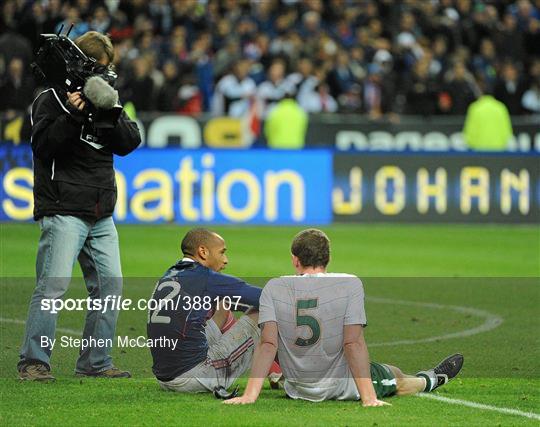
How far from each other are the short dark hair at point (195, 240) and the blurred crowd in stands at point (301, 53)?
1525cm

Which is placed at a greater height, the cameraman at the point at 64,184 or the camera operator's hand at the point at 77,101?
the camera operator's hand at the point at 77,101

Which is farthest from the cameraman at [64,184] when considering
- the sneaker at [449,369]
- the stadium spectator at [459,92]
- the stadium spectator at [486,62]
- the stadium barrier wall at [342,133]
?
the stadium spectator at [486,62]

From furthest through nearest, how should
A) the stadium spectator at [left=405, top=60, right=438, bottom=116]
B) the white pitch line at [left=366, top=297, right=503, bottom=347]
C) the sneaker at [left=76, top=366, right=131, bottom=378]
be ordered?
the stadium spectator at [left=405, top=60, right=438, bottom=116], the white pitch line at [left=366, top=297, right=503, bottom=347], the sneaker at [left=76, top=366, right=131, bottom=378]

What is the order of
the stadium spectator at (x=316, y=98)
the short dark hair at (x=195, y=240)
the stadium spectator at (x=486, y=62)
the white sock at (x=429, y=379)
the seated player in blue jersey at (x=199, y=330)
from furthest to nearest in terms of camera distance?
the stadium spectator at (x=486, y=62) → the stadium spectator at (x=316, y=98) → the white sock at (x=429, y=379) → the short dark hair at (x=195, y=240) → the seated player in blue jersey at (x=199, y=330)

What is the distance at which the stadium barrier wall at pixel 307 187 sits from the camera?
67.6ft

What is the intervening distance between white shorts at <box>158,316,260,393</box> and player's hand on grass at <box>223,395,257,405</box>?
1.21 ft

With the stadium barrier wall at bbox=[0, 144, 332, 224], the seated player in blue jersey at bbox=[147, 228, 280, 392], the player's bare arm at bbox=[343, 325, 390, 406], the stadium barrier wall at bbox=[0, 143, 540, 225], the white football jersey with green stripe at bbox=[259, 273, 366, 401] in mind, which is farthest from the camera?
the stadium barrier wall at bbox=[0, 143, 540, 225]

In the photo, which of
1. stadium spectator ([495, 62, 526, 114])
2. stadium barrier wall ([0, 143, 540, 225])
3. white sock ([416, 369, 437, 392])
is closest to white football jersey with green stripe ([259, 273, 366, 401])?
white sock ([416, 369, 437, 392])

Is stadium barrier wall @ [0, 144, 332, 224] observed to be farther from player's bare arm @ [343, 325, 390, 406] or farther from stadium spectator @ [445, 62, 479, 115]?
player's bare arm @ [343, 325, 390, 406]

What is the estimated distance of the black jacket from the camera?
852 centimetres

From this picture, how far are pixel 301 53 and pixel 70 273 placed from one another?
1865 centimetres

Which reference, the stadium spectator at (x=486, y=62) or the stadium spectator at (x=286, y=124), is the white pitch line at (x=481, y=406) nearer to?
the stadium spectator at (x=286, y=124)

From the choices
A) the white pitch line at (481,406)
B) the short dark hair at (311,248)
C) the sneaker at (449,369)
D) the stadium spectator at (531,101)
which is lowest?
the white pitch line at (481,406)

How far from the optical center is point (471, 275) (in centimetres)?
1570
